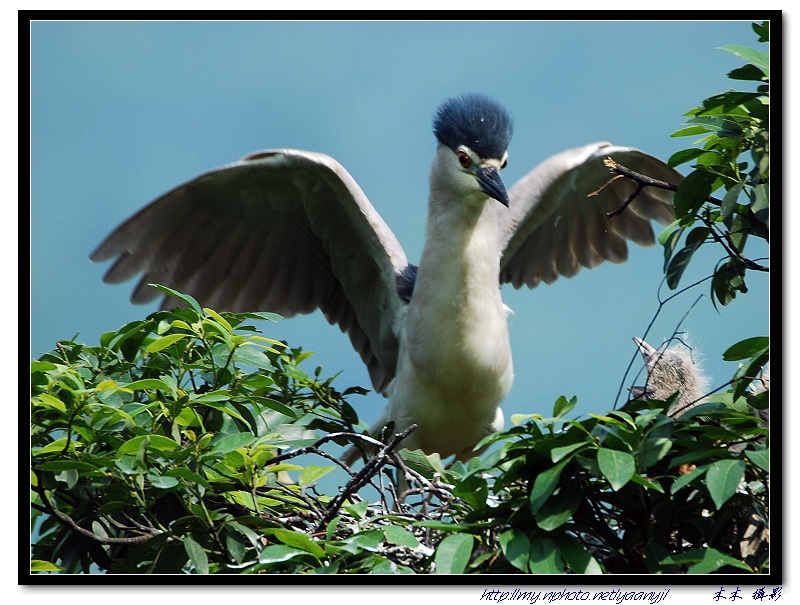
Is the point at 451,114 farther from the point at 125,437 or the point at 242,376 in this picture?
the point at 125,437

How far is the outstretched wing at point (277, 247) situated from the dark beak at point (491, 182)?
361mm

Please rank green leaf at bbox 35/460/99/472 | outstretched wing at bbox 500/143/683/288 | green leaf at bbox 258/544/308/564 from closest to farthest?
green leaf at bbox 258/544/308/564, green leaf at bbox 35/460/99/472, outstretched wing at bbox 500/143/683/288

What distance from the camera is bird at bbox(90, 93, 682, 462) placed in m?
2.44

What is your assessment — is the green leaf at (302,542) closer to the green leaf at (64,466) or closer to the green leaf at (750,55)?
the green leaf at (64,466)

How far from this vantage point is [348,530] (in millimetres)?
1686

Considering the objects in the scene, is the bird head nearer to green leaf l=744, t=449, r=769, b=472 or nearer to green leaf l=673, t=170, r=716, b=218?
green leaf l=673, t=170, r=716, b=218

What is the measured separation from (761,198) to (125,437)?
3.71ft

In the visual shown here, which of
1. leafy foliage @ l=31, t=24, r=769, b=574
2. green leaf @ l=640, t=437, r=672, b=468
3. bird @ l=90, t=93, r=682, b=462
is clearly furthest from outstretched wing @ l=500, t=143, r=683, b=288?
green leaf @ l=640, t=437, r=672, b=468

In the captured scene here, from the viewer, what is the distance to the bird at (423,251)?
2.44 metres

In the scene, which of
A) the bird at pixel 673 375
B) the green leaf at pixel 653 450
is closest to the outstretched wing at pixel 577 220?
the bird at pixel 673 375

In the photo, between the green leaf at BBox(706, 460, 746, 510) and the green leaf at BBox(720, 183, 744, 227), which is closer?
the green leaf at BBox(706, 460, 746, 510)

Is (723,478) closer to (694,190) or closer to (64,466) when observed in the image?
(694,190)

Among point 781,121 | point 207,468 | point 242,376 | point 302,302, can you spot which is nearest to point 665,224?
point 302,302

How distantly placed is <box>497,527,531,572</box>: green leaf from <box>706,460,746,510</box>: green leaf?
27 centimetres
